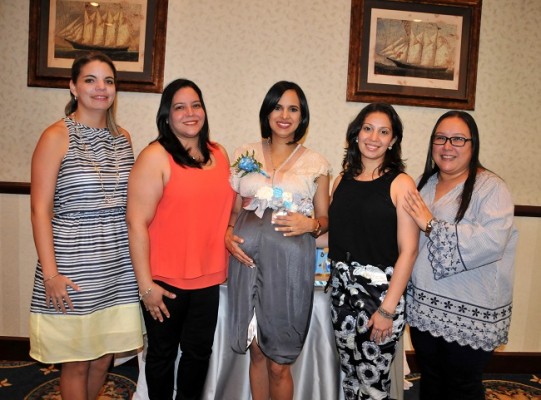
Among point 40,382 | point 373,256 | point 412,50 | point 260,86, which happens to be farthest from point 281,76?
point 40,382

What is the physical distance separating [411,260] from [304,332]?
59cm

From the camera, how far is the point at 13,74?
10.4ft

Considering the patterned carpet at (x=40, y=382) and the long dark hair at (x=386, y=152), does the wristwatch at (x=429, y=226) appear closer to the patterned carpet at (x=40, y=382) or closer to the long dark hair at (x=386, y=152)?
the long dark hair at (x=386, y=152)

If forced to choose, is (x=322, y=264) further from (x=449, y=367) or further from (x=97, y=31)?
(x=97, y=31)

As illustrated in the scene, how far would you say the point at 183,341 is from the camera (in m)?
2.18

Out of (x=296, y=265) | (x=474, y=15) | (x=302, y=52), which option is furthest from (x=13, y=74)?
(x=474, y=15)

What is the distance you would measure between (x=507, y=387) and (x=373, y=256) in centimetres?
206

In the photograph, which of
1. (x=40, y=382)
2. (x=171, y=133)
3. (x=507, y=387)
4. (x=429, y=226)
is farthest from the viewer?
(x=507, y=387)

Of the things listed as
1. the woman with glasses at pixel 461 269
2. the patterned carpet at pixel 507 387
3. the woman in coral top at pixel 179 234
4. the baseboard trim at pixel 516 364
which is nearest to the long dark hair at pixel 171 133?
the woman in coral top at pixel 179 234

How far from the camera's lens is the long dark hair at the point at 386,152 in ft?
6.60

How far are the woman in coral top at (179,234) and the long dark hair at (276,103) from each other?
0.29m

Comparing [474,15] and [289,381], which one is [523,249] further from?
[289,381]

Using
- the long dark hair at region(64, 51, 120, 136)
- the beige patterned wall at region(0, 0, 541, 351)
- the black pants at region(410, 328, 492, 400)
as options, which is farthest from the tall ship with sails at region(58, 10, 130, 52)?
the black pants at region(410, 328, 492, 400)

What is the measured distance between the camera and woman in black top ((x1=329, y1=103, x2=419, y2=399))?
1921 millimetres
